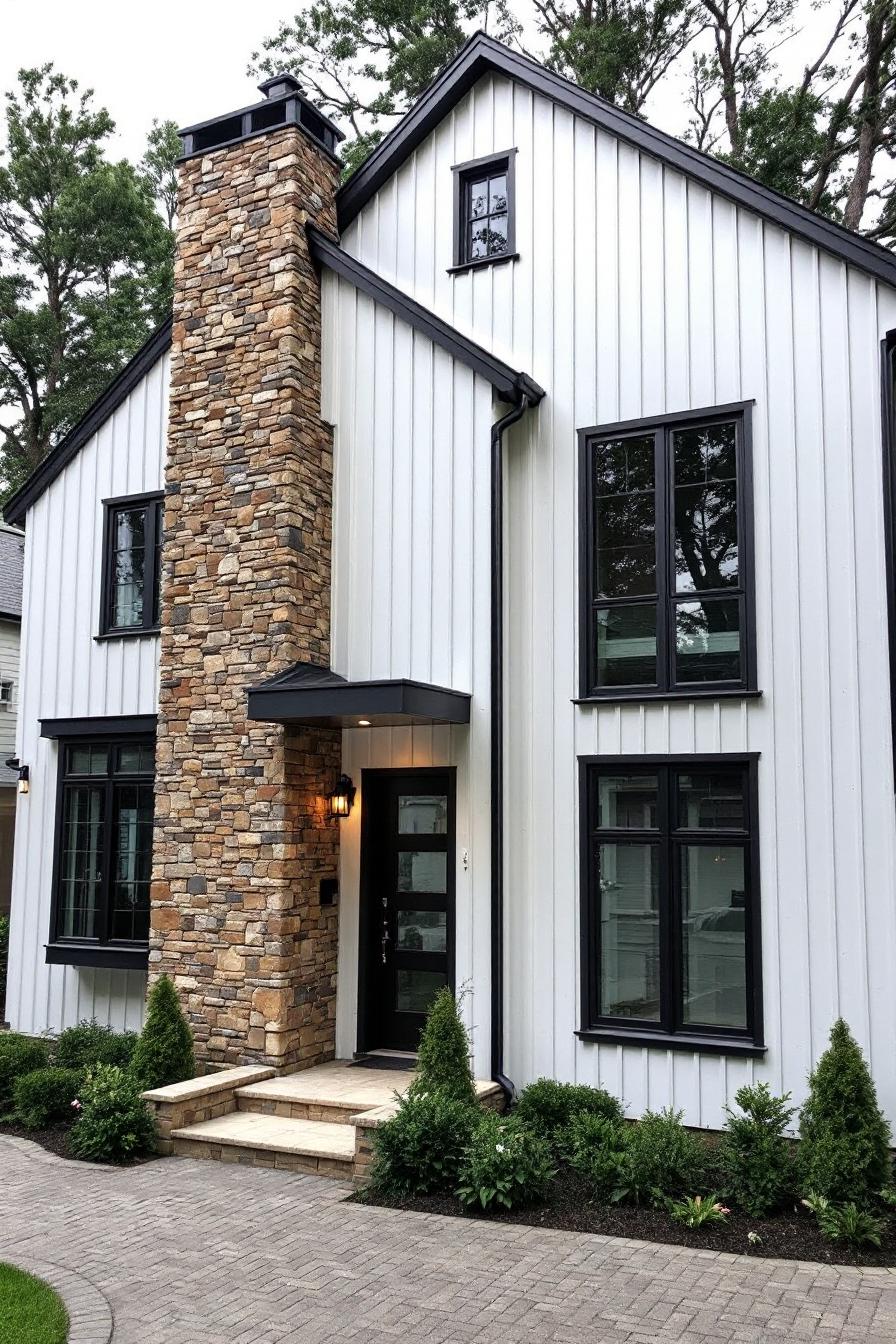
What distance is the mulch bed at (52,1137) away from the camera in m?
7.39

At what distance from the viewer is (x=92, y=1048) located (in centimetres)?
901

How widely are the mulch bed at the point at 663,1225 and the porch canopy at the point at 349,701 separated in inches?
124

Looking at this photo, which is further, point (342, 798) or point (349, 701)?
point (342, 798)

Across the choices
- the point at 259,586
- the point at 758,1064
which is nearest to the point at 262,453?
the point at 259,586

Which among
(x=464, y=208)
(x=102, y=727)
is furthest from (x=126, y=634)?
(x=464, y=208)

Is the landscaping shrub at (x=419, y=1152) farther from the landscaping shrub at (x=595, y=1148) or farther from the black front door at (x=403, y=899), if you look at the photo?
the black front door at (x=403, y=899)

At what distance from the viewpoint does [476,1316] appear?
15.9ft

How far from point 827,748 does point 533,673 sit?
87.6 inches

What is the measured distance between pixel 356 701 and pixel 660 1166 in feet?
11.8

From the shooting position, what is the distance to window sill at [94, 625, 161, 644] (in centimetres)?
1069

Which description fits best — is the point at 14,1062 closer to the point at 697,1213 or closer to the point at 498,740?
the point at 498,740

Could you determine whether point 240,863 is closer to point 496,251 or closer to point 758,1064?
point 758,1064

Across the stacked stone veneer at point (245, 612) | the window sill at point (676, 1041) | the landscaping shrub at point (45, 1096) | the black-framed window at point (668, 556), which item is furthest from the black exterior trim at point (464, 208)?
the landscaping shrub at point (45, 1096)

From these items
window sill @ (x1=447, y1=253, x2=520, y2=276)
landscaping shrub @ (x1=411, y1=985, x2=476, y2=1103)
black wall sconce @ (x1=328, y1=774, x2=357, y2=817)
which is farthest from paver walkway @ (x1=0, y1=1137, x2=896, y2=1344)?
window sill @ (x1=447, y1=253, x2=520, y2=276)
